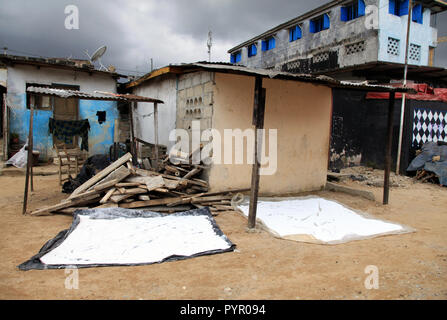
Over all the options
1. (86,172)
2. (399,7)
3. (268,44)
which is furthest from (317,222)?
(268,44)

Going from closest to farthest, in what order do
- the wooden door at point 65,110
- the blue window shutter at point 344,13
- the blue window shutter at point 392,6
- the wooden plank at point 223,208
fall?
1. the wooden plank at point 223,208
2. the wooden door at point 65,110
3. the blue window shutter at point 392,6
4. the blue window shutter at point 344,13

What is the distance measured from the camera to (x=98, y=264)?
11.7 ft

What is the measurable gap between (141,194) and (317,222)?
340cm

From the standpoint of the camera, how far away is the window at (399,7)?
1794cm

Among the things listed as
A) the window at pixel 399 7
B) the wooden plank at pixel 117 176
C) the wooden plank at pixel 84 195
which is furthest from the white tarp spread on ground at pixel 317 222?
the window at pixel 399 7

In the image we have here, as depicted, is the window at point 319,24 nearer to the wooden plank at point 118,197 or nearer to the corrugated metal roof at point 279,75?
the corrugated metal roof at point 279,75

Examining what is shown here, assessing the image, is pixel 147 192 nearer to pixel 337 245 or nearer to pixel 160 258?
pixel 160 258

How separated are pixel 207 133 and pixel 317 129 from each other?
3231mm

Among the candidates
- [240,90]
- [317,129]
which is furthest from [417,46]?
[240,90]

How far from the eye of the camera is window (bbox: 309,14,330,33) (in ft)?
64.8

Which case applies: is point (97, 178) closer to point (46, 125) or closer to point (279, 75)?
point (279, 75)

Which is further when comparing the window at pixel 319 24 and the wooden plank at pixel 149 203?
the window at pixel 319 24

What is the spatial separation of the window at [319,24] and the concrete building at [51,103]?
14163 mm
